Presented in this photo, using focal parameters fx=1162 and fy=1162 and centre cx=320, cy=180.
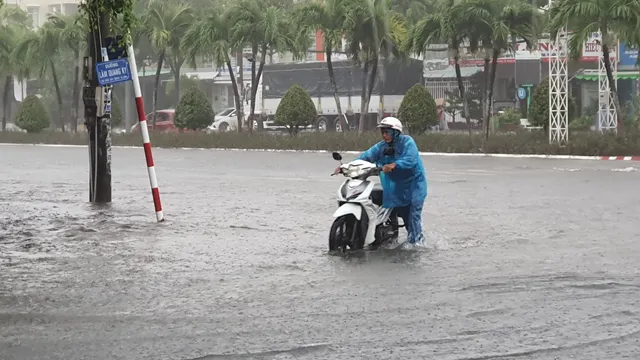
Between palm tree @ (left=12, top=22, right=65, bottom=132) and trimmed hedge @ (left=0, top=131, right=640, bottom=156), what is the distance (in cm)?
311

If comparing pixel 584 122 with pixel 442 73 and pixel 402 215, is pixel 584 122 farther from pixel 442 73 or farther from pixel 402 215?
A: pixel 402 215

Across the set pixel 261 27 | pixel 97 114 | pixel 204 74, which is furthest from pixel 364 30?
pixel 204 74

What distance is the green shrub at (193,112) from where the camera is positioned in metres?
44.6

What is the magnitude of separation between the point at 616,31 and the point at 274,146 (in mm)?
13008

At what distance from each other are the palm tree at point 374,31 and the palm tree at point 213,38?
4707 mm

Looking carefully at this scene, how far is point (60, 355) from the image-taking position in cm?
693

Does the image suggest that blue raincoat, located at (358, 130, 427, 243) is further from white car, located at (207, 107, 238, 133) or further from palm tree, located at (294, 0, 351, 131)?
white car, located at (207, 107, 238, 133)

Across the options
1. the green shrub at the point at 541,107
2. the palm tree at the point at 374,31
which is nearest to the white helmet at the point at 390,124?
the green shrub at the point at 541,107

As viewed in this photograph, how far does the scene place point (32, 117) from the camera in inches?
2019

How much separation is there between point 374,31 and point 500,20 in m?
4.88

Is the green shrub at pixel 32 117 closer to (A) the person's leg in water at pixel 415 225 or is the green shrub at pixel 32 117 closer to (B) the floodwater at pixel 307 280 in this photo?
(B) the floodwater at pixel 307 280

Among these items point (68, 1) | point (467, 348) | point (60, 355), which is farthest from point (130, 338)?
point (68, 1)

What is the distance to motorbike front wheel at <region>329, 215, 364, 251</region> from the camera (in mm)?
11609

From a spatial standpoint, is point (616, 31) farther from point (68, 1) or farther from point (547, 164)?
point (68, 1)
